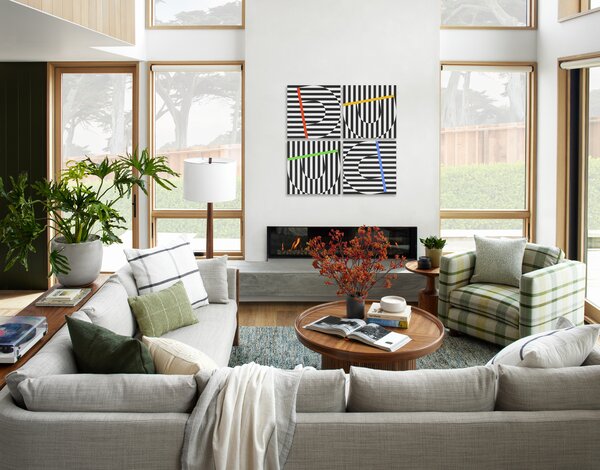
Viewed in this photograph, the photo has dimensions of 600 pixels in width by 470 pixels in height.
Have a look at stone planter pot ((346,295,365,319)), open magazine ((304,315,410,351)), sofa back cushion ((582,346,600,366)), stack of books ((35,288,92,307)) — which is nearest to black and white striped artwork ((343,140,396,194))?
stone planter pot ((346,295,365,319))

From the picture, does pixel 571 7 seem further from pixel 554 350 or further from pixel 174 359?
pixel 174 359

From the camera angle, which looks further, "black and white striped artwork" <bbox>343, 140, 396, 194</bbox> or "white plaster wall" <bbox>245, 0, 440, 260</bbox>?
"black and white striped artwork" <bbox>343, 140, 396, 194</bbox>

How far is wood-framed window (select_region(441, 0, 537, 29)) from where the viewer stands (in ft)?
21.4

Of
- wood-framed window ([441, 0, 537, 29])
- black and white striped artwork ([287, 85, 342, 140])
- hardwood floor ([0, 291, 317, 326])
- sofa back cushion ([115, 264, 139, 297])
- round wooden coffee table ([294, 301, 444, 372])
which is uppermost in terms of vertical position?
wood-framed window ([441, 0, 537, 29])

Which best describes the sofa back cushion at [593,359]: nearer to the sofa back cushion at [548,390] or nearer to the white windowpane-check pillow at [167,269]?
the sofa back cushion at [548,390]

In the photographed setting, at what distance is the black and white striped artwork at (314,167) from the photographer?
6.41 m

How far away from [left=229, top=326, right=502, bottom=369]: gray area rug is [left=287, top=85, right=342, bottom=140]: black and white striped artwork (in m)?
2.05

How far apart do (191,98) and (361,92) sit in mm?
1696

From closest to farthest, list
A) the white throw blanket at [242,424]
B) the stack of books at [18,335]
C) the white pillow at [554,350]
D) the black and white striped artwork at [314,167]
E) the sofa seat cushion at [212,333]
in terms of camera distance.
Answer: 1. the white throw blanket at [242,424]
2. the white pillow at [554,350]
3. the stack of books at [18,335]
4. the sofa seat cushion at [212,333]
5. the black and white striped artwork at [314,167]

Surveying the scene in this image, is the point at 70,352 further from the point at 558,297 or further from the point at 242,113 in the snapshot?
the point at 242,113

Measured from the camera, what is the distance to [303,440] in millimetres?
2227

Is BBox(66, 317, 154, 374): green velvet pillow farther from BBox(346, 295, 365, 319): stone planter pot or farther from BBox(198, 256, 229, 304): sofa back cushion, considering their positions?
BBox(198, 256, 229, 304): sofa back cushion

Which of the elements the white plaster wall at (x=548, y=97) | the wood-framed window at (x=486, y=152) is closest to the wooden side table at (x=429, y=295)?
the wood-framed window at (x=486, y=152)

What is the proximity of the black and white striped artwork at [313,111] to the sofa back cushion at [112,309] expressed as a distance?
2957mm
